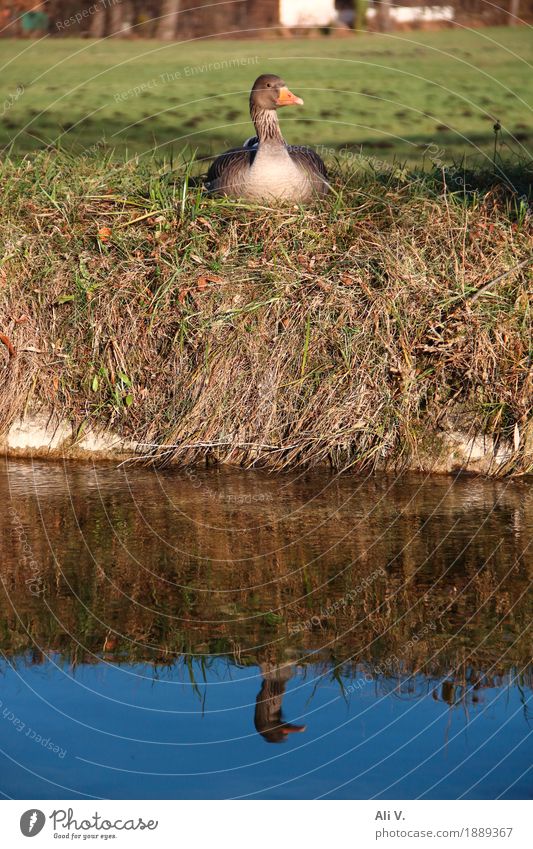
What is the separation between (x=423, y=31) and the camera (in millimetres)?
40500

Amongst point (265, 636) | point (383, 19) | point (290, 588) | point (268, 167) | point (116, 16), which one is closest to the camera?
point (265, 636)

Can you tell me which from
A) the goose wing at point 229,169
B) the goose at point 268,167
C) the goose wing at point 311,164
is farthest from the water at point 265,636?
the goose wing at point 311,164

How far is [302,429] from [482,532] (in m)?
1.66

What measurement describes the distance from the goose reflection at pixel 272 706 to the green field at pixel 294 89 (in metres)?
7.86

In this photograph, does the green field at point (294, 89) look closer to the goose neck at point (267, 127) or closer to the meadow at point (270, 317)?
the goose neck at point (267, 127)

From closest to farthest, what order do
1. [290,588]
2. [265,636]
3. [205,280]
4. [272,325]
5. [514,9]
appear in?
[265,636] < [290,588] < [272,325] < [205,280] < [514,9]

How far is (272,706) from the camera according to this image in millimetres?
4629

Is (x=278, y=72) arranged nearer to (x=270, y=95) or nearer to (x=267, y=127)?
(x=270, y=95)

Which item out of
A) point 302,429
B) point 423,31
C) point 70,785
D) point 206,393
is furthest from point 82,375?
point 423,31

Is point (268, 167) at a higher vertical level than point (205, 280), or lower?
higher

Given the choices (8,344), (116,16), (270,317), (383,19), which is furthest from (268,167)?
(116,16)

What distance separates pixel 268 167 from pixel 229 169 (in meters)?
0.32

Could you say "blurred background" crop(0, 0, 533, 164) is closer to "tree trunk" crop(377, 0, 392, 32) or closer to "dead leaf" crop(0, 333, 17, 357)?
"tree trunk" crop(377, 0, 392, 32)

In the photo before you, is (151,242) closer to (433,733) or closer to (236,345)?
(236,345)
